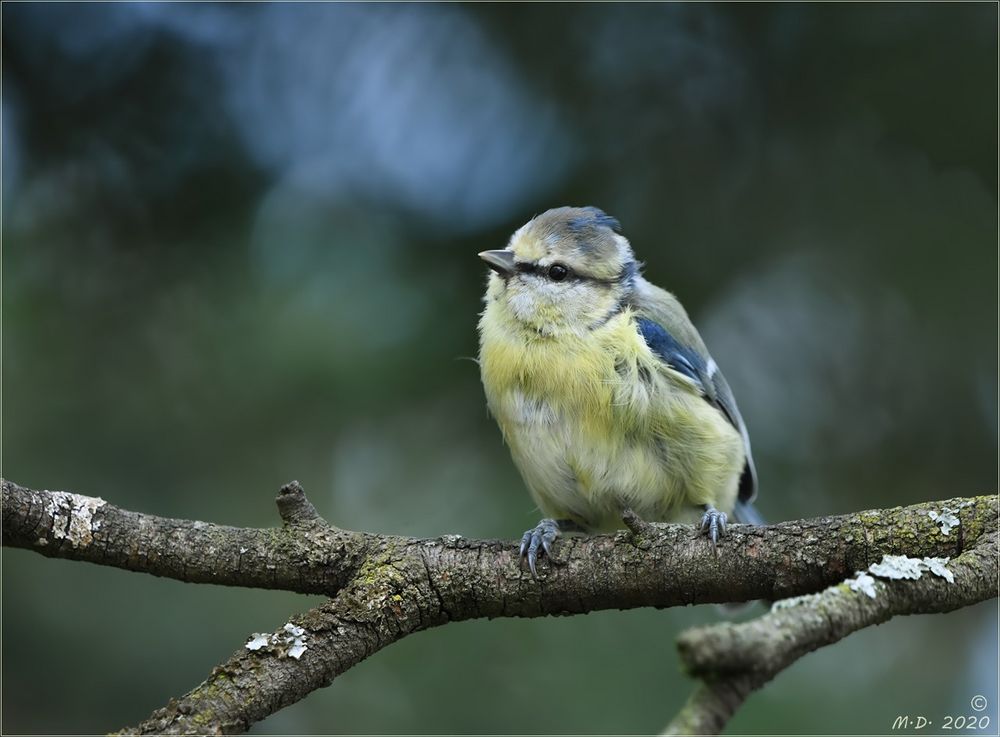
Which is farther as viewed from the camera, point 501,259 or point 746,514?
point 746,514

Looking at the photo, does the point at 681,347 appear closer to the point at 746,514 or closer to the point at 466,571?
the point at 746,514

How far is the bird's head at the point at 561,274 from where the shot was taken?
283cm

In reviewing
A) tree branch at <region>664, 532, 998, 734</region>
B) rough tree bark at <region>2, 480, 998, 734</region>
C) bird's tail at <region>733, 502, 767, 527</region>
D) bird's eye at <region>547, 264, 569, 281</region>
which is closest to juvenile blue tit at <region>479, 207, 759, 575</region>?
bird's eye at <region>547, 264, 569, 281</region>

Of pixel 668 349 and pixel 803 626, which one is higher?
pixel 668 349

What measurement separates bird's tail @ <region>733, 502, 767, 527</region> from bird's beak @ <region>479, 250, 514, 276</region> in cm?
Answer: 109

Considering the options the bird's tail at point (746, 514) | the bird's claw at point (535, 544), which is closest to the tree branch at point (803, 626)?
the bird's claw at point (535, 544)

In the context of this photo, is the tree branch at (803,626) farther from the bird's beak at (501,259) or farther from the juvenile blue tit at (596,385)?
the bird's beak at (501,259)

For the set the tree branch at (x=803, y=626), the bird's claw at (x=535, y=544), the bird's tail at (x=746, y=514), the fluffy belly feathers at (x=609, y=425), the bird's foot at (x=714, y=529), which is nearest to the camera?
the tree branch at (x=803, y=626)

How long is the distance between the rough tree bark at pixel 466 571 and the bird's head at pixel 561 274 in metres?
0.84

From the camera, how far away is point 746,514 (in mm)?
3197

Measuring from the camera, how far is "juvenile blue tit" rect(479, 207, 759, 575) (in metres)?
2.70

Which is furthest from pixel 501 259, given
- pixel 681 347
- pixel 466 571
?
pixel 466 571

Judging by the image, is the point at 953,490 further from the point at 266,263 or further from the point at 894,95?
the point at 266,263

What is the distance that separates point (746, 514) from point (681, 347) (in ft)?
2.31
